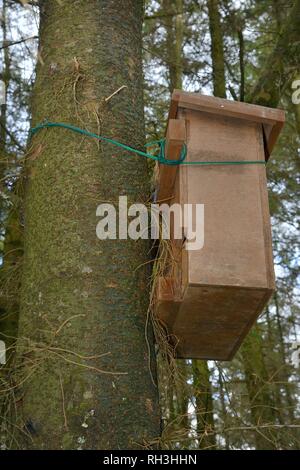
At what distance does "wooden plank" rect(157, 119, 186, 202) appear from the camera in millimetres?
1966

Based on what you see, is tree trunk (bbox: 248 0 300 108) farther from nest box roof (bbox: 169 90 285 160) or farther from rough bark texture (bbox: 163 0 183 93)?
rough bark texture (bbox: 163 0 183 93)

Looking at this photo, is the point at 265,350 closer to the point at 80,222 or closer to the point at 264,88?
the point at 264,88

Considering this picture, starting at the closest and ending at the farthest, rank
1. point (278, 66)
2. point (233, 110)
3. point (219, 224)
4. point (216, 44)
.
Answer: point (219, 224)
point (233, 110)
point (278, 66)
point (216, 44)

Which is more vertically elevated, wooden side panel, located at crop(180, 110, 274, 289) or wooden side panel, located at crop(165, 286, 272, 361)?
wooden side panel, located at crop(180, 110, 274, 289)

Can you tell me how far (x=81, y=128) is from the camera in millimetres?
1991

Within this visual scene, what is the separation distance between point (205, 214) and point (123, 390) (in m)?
0.59

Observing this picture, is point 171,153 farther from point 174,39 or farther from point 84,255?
point 174,39

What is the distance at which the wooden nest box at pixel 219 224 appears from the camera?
1.84m

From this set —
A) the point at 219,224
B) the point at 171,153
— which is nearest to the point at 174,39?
the point at 171,153

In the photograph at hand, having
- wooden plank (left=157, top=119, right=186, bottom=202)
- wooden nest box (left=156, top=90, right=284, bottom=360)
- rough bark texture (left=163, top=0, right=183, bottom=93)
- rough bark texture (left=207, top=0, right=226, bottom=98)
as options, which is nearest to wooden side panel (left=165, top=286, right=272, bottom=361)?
wooden nest box (left=156, top=90, right=284, bottom=360)

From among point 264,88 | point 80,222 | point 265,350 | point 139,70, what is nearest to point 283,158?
point 265,350

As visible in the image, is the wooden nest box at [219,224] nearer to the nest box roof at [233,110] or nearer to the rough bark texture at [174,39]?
the nest box roof at [233,110]

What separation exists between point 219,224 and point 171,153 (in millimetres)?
283

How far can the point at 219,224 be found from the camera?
190cm
